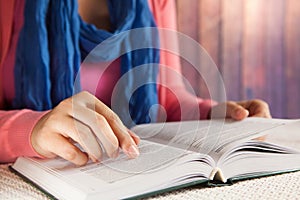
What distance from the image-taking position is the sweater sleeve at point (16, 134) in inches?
30.3

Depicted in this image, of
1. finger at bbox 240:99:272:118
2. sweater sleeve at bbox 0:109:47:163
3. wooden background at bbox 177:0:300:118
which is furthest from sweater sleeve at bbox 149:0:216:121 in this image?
sweater sleeve at bbox 0:109:47:163

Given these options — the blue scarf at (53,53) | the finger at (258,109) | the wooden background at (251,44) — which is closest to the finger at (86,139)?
the blue scarf at (53,53)

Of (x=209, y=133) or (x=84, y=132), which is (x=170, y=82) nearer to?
(x=209, y=133)

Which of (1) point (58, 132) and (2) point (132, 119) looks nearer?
(1) point (58, 132)

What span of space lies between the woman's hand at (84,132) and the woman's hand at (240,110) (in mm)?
304

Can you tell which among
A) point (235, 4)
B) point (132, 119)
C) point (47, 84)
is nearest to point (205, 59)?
point (235, 4)

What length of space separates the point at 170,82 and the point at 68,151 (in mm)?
609

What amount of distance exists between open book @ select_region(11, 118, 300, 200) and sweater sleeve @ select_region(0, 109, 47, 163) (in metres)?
0.03

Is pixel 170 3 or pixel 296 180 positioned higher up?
pixel 170 3

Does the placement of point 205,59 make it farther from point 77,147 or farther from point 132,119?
point 77,147

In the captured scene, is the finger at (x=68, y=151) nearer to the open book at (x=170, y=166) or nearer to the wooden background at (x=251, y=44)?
the open book at (x=170, y=166)

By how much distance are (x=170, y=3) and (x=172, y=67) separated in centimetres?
18

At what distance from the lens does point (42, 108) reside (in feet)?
3.23

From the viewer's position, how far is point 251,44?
1672mm
